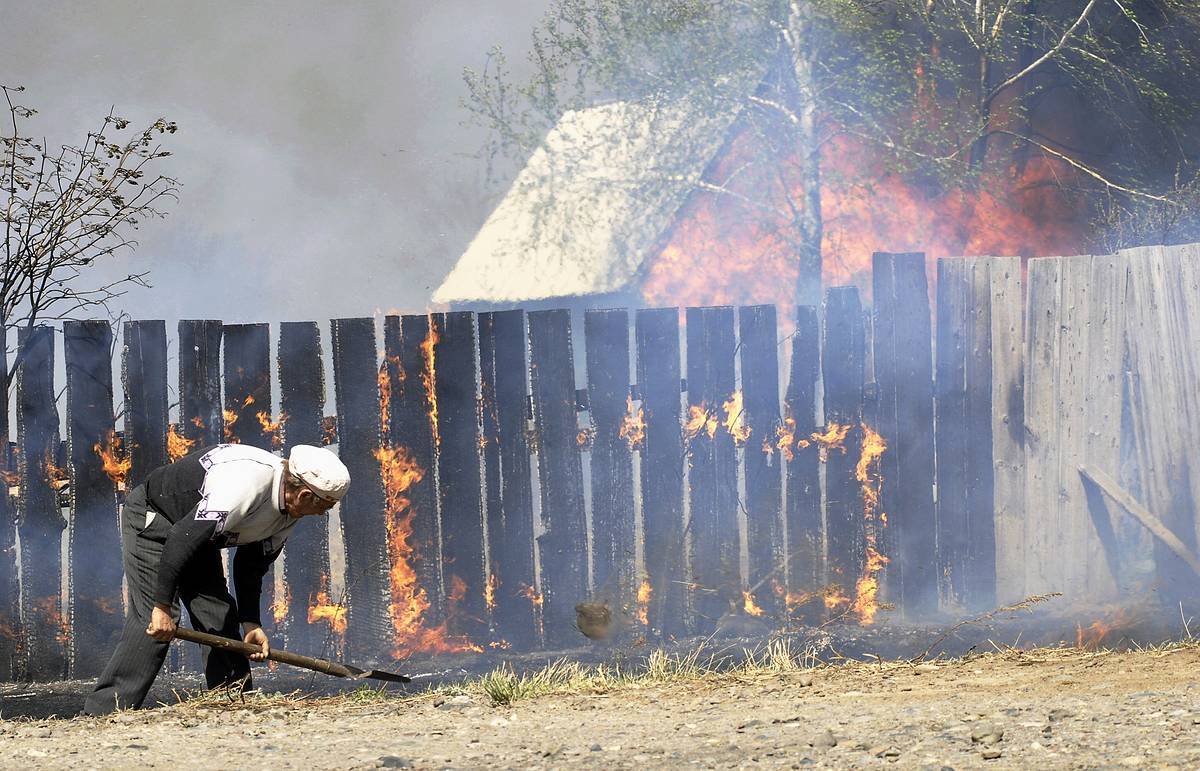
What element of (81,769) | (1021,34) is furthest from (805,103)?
(81,769)

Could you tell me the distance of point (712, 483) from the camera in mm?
7293

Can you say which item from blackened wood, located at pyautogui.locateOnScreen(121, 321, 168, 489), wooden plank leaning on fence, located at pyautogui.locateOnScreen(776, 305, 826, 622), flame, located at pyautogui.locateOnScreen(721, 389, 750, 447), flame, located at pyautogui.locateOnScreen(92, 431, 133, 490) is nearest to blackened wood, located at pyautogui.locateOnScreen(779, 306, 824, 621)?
wooden plank leaning on fence, located at pyautogui.locateOnScreen(776, 305, 826, 622)

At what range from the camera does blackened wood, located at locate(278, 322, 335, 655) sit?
678 cm

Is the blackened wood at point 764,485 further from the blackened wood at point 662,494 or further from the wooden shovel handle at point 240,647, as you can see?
the wooden shovel handle at point 240,647

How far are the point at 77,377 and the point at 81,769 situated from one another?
2917 mm

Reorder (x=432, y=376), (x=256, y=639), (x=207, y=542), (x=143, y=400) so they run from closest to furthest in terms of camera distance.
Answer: (x=207, y=542) → (x=256, y=639) → (x=143, y=400) → (x=432, y=376)

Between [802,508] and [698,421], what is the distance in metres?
0.83

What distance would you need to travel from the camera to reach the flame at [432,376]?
6.95 metres

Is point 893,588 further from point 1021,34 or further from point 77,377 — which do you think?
point 1021,34

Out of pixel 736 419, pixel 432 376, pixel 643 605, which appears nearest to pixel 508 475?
pixel 432 376

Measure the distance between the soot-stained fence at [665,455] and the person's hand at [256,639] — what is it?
3.84 feet

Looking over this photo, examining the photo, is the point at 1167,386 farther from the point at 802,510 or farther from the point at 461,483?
the point at 461,483

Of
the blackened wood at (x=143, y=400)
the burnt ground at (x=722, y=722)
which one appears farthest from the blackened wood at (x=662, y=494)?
the blackened wood at (x=143, y=400)

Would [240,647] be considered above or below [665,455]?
below
